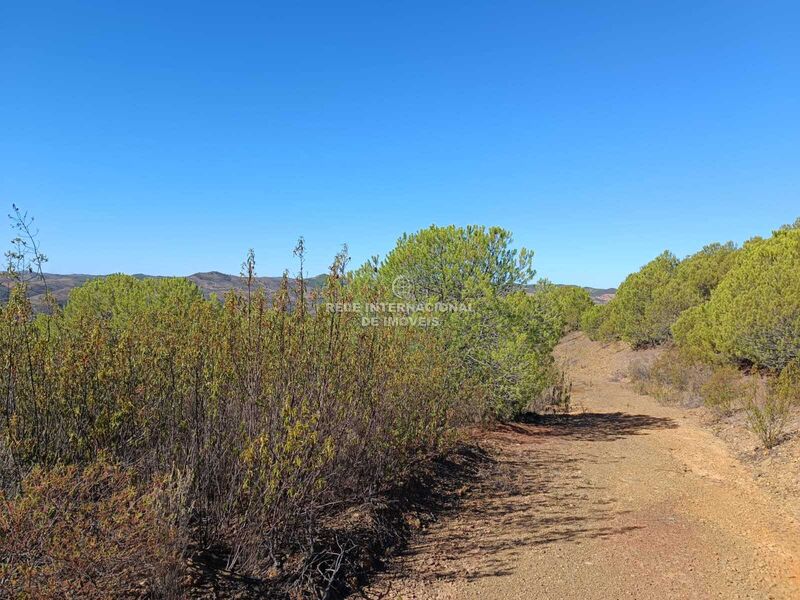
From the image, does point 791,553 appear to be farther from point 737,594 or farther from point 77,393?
point 77,393

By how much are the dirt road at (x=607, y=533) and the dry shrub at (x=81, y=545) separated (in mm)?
1827

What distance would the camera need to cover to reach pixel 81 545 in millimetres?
2492

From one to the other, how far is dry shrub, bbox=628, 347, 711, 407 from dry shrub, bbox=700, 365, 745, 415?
91cm

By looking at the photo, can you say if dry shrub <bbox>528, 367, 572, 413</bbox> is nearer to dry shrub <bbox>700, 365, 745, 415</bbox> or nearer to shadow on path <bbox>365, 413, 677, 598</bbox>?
dry shrub <bbox>700, 365, 745, 415</bbox>

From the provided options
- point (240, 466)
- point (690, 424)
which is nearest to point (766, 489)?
point (690, 424)

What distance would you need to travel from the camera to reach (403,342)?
21.3ft

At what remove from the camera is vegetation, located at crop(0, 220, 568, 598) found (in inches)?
104

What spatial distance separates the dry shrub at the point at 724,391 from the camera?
1065 cm

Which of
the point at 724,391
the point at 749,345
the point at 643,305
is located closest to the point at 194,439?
the point at 724,391

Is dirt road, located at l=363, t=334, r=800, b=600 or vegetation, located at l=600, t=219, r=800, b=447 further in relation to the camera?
vegetation, located at l=600, t=219, r=800, b=447

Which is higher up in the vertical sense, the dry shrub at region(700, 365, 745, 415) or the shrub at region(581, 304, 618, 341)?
the shrub at region(581, 304, 618, 341)

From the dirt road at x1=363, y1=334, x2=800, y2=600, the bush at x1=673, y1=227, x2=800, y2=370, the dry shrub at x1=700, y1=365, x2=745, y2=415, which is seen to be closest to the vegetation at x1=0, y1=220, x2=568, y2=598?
the dirt road at x1=363, y1=334, x2=800, y2=600

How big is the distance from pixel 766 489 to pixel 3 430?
8.67 meters

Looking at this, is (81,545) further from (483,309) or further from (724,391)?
(724,391)
